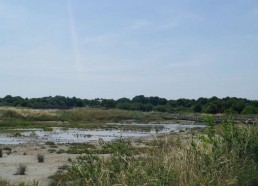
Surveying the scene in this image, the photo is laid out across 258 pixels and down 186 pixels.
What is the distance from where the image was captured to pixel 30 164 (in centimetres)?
2880

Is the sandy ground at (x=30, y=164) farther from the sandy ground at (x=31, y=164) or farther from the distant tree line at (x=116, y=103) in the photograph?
the distant tree line at (x=116, y=103)

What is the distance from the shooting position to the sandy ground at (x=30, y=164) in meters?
21.6

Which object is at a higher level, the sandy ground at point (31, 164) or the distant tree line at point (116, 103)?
the distant tree line at point (116, 103)

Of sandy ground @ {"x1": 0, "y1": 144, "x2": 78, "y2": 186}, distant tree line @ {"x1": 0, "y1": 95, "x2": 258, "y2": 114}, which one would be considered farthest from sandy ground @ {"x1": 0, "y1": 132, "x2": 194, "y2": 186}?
distant tree line @ {"x1": 0, "y1": 95, "x2": 258, "y2": 114}

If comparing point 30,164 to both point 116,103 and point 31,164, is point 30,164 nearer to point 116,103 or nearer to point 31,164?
point 31,164

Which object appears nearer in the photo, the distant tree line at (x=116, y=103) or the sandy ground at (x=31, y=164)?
the sandy ground at (x=31, y=164)

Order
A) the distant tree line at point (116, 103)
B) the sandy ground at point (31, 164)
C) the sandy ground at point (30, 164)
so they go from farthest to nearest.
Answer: the distant tree line at point (116, 103)
the sandy ground at point (30, 164)
the sandy ground at point (31, 164)

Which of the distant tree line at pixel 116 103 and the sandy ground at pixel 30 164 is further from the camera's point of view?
the distant tree line at pixel 116 103

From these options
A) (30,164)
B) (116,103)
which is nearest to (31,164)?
(30,164)

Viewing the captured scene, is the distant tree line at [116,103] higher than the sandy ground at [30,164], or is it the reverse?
the distant tree line at [116,103]

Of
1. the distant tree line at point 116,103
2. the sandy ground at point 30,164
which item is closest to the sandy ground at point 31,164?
the sandy ground at point 30,164

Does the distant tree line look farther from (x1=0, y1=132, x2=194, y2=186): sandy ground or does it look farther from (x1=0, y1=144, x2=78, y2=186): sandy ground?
(x1=0, y1=144, x2=78, y2=186): sandy ground

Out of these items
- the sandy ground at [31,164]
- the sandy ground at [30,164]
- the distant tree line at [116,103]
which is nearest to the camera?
the sandy ground at [31,164]

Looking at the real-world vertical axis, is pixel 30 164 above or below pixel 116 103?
below
